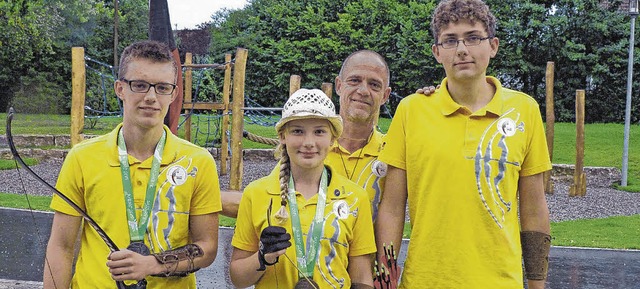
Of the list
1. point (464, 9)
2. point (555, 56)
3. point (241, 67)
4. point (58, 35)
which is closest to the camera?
point (464, 9)

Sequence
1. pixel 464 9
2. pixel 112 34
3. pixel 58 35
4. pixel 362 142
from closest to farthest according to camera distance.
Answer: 1. pixel 464 9
2. pixel 362 142
3. pixel 58 35
4. pixel 112 34

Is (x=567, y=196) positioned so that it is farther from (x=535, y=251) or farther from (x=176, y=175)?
(x=176, y=175)

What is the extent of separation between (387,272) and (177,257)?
0.84m

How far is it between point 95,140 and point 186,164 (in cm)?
40

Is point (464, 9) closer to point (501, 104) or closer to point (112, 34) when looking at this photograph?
point (501, 104)

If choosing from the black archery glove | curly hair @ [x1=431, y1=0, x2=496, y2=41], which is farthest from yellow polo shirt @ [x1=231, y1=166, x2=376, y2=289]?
curly hair @ [x1=431, y1=0, x2=496, y2=41]

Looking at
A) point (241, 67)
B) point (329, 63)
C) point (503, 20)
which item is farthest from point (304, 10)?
point (241, 67)

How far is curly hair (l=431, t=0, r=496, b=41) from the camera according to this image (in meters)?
3.31

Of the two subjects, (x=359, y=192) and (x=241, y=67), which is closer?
(x=359, y=192)

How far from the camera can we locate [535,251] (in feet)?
11.1

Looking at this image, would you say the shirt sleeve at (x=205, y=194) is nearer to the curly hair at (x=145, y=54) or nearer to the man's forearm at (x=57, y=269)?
the curly hair at (x=145, y=54)

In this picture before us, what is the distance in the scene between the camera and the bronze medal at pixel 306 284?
3.26 metres

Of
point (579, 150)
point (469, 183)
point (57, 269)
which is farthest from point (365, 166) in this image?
point (579, 150)

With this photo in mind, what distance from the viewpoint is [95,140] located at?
341 centimetres
